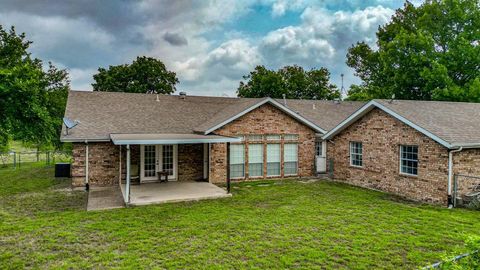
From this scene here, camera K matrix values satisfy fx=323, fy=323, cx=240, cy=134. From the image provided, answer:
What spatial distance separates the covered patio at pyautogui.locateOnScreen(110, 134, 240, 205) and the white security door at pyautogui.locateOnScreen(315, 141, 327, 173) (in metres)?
7.01

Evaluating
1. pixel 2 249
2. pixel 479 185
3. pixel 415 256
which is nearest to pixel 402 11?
pixel 479 185

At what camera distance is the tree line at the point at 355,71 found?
1664 centimetres

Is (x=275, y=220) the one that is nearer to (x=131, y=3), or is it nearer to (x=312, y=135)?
(x=312, y=135)

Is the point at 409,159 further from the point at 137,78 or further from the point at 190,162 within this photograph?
the point at 137,78

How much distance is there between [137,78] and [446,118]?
3411 centimetres

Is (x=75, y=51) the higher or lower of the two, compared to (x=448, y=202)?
higher

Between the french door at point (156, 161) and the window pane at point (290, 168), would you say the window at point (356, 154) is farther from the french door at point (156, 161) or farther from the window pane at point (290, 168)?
the french door at point (156, 161)

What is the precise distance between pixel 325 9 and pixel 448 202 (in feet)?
48.4

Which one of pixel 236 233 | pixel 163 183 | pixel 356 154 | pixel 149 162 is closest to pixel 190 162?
pixel 163 183

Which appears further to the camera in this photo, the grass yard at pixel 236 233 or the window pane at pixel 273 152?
the window pane at pixel 273 152

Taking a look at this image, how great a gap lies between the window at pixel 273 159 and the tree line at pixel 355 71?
38.8 ft

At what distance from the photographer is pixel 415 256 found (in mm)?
6699

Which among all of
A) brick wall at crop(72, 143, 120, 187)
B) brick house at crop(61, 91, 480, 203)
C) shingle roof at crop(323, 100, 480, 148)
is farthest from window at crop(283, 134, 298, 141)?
brick wall at crop(72, 143, 120, 187)

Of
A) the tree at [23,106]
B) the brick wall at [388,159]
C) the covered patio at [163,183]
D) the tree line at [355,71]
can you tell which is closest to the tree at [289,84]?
the tree line at [355,71]
